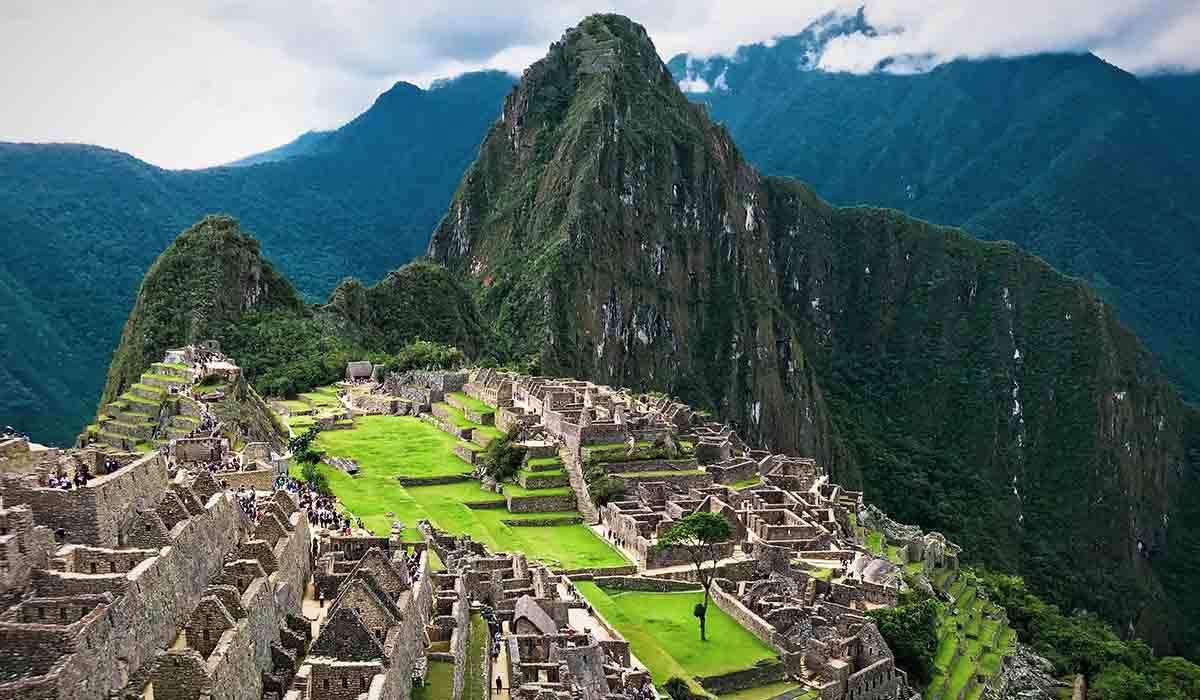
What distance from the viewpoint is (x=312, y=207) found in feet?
604

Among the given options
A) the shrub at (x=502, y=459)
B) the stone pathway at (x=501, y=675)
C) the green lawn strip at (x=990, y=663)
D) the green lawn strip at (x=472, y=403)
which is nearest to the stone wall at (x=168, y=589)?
the stone pathway at (x=501, y=675)

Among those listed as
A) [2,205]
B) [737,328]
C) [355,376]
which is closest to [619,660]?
[355,376]

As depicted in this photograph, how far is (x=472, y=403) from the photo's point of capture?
207 ft

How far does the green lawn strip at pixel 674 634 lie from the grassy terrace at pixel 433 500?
9.21 ft

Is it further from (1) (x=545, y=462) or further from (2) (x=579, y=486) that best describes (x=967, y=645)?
(1) (x=545, y=462)

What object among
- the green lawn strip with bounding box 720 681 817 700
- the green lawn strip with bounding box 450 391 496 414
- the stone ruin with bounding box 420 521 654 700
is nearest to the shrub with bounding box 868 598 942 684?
the green lawn strip with bounding box 720 681 817 700

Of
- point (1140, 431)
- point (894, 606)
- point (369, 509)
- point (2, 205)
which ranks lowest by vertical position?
point (1140, 431)

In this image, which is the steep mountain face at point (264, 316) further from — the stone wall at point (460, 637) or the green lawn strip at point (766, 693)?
the stone wall at point (460, 637)

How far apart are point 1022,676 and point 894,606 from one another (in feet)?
34.8

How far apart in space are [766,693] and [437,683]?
13328 millimetres

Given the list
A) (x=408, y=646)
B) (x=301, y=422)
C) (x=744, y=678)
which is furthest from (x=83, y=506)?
(x=301, y=422)

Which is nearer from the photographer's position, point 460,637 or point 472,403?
point 460,637

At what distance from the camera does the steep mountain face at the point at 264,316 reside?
8206 cm

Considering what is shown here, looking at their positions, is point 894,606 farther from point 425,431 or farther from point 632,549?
point 425,431
